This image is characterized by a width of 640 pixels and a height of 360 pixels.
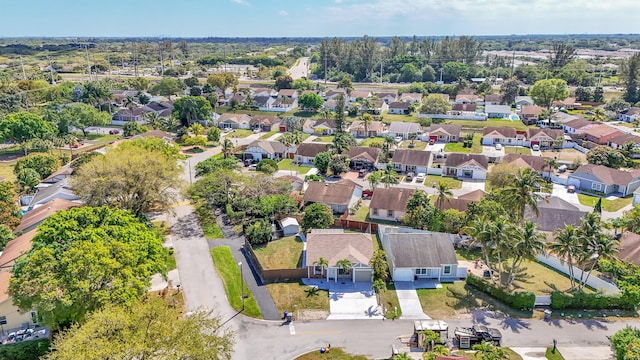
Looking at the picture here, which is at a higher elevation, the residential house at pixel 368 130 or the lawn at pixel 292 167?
the residential house at pixel 368 130

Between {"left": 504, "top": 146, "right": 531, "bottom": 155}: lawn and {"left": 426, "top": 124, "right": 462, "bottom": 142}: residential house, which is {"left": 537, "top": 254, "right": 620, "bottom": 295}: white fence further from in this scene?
{"left": 426, "top": 124, "right": 462, "bottom": 142}: residential house

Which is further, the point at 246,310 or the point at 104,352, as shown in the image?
the point at 246,310

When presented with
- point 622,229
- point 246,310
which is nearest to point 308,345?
point 246,310

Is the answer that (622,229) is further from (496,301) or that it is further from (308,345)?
(308,345)

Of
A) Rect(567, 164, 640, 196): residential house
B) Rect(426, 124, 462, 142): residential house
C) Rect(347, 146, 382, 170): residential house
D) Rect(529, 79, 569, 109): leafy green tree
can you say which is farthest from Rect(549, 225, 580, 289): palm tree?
Rect(529, 79, 569, 109): leafy green tree

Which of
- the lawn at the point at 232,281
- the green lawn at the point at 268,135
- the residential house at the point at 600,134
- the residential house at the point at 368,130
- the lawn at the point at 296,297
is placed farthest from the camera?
→ the green lawn at the point at 268,135

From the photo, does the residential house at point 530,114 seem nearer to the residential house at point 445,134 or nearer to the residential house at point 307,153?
the residential house at point 445,134

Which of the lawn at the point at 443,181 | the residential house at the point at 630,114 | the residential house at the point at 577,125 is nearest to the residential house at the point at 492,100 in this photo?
the residential house at the point at 630,114
